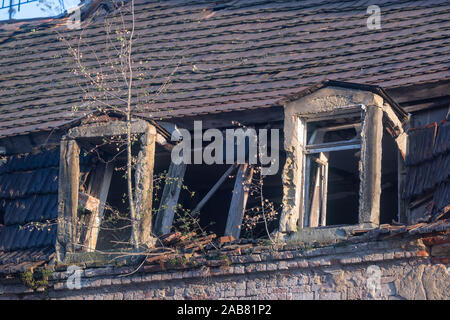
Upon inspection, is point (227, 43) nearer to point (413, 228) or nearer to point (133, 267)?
point (133, 267)

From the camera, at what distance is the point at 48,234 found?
12.3m

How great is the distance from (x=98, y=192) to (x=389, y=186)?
4.00 m

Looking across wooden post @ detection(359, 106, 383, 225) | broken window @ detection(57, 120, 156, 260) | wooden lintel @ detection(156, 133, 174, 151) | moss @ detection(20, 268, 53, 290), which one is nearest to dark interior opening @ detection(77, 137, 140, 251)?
broken window @ detection(57, 120, 156, 260)

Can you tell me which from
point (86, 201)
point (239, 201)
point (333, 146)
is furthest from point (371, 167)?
point (86, 201)

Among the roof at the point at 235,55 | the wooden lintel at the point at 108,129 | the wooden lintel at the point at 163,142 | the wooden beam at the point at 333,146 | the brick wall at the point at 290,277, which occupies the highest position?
the roof at the point at 235,55

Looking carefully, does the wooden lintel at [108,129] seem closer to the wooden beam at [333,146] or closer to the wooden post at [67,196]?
the wooden post at [67,196]

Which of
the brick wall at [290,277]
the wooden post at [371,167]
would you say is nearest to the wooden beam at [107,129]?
the brick wall at [290,277]

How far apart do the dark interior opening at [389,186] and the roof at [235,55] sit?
1430 mm

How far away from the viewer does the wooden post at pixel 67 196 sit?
11.7 metres

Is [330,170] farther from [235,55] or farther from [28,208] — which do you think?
[28,208]

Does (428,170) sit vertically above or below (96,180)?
below

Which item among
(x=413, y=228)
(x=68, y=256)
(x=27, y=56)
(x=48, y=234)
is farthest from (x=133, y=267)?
(x=27, y=56)

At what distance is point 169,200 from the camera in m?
12.0
